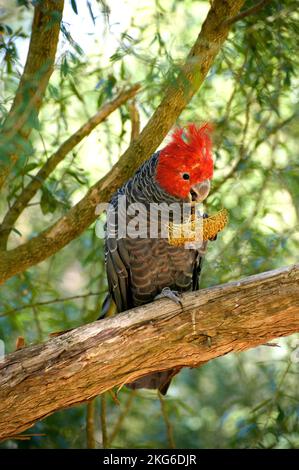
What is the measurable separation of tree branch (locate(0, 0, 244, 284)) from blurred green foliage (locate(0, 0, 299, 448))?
0.52 ft

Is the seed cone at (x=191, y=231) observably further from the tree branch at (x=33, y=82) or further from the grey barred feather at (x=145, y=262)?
the tree branch at (x=33, y=82)

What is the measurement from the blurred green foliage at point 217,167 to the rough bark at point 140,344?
0.84 m

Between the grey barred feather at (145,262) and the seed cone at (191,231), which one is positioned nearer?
the seed cone at (191,231)

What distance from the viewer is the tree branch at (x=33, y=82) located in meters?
2.02

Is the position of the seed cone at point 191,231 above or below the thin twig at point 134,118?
below

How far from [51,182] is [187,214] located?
3.11 feet

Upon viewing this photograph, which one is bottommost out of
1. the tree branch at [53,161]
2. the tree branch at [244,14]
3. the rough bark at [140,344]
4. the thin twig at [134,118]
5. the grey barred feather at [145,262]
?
the rough bark at [140,344]

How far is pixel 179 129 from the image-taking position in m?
3.02

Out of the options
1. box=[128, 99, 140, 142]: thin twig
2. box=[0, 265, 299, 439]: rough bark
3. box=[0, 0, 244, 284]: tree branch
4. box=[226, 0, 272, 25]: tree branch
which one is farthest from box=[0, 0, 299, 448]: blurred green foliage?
box=[0, 265, 299, 439]: rough bark

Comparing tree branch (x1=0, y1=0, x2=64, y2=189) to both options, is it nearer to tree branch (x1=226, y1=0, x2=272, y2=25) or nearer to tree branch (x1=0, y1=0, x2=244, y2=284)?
tree branch (x1=0, y1=0, x2=244, y2=284)

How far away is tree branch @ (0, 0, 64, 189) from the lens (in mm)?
2023

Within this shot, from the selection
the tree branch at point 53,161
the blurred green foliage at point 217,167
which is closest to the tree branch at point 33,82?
the blurred green foliage at point 217,167

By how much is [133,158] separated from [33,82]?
977mm

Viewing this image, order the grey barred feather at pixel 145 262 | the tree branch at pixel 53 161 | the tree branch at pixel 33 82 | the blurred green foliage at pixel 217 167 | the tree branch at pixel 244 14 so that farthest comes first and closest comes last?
the blurred green foliage at pixel 217 167 < the tree branch at pixel 53 161 < the grey barred feather at pixel 145 262 < the tree branch at pixel 244 14 < the tree branch at pixel 33 82
